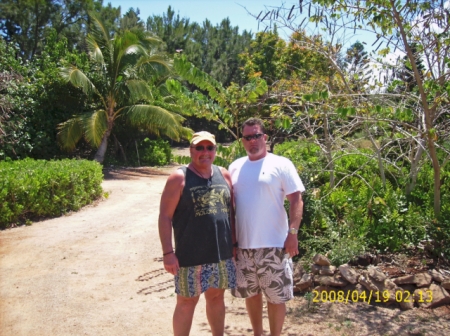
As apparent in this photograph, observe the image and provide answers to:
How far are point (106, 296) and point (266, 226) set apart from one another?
2496 millimetres

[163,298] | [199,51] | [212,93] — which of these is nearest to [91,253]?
[163,298]

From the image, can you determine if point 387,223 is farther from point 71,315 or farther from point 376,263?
point 71,315

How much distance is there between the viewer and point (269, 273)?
137 inches

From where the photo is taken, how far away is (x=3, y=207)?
26.6ft

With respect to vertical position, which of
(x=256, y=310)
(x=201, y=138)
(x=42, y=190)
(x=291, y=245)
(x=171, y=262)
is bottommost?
(x=256, y=310)

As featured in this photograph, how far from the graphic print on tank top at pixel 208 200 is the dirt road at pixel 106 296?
4.78 ft

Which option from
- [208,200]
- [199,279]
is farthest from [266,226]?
[199,279]

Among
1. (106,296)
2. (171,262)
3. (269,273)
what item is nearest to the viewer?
(171,262)

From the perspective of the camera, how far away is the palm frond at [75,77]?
15.8 m

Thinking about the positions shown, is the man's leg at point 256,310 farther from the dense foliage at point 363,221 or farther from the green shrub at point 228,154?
the green shrub at point 228,154

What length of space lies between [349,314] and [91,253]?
3924 millimetres
